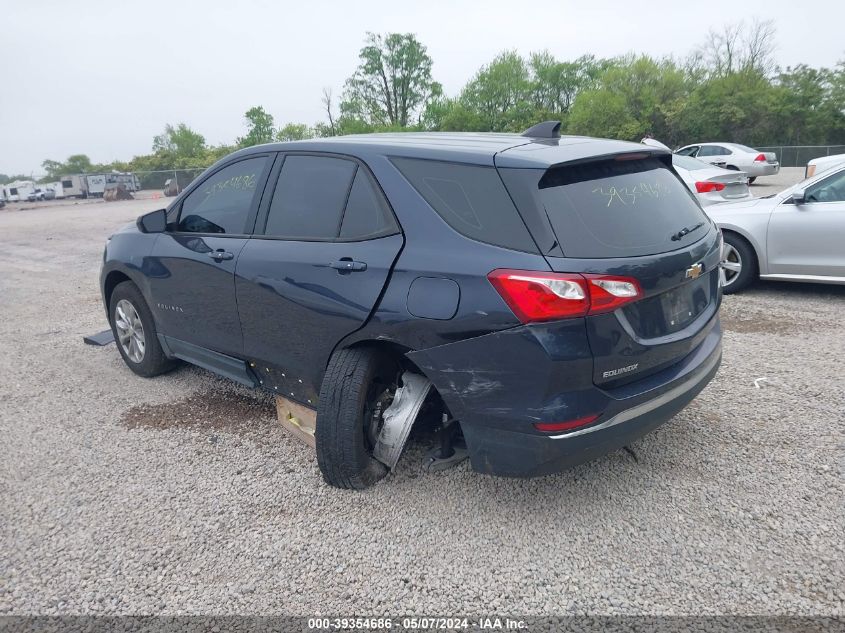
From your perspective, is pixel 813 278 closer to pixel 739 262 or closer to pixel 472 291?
pixel 739 262

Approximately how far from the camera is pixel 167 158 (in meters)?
78.3

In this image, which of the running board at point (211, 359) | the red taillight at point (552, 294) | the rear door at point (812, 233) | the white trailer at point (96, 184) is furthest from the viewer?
the white trailer at point (96, 184)

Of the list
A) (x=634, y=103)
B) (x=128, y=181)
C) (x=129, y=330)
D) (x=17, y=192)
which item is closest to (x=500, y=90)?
(x=634, y=103)

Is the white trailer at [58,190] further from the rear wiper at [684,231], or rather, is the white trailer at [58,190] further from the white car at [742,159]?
the rear wiper at [684,231]

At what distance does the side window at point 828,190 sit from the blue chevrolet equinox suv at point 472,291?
157 inches

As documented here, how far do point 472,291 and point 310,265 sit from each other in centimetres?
106

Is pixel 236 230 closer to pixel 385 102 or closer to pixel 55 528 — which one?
pixel 55 528

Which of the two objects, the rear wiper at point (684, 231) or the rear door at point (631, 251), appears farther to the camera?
the rear wiper at point (684, 231)

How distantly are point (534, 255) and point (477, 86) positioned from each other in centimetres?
6422

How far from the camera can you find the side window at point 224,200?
→ 4051 millimetres

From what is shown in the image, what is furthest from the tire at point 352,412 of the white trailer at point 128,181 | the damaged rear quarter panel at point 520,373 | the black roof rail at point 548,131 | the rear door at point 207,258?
the white trailer at point 128,181

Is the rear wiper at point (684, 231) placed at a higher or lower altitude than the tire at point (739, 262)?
higher

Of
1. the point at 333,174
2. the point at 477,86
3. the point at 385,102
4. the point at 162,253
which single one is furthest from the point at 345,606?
the point at 385,102

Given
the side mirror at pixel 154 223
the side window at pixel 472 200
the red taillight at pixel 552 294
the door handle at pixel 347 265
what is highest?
the side window at pixel 472 200
